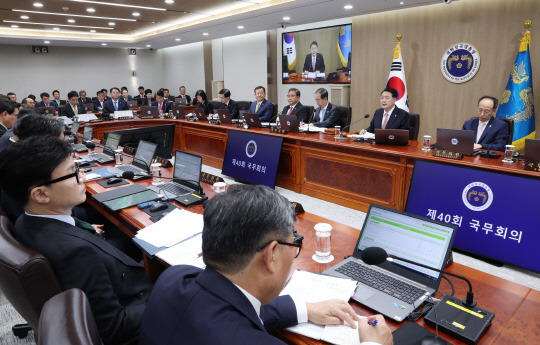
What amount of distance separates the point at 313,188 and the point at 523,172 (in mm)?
2082

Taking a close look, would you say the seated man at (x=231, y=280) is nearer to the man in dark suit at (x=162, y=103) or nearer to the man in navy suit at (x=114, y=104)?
the man in dark suit at (x=162, y=103)

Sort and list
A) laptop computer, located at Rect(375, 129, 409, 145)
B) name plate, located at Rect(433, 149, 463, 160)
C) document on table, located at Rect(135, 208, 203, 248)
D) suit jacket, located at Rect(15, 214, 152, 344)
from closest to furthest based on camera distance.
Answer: suit jacket, located at Rect(15, 214, 152, 344)
document on table, located at Rect(135, 208, 203, 248)
name plate, located at Rect(433, 149, 463, 160)
laptop computer, located at Rect(375, 129, 409, 145)

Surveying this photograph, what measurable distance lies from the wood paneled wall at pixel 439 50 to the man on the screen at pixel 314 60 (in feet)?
2.81

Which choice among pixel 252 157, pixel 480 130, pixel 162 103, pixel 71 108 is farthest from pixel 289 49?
pixel 480 130

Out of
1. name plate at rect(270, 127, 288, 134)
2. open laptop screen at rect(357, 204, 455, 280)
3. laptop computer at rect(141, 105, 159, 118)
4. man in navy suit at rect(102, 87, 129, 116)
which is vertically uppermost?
man in navy suit at rect(102, 87, 129, 116)

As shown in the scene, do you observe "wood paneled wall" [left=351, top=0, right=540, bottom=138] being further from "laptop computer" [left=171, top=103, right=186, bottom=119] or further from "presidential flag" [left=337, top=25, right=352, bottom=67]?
"laptop computer" [left=171, top=103, right=186, bottom=119]

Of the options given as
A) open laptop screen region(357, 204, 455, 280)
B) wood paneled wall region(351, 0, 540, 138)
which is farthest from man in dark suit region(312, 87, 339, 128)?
open laptop screen region(357, 204, 455, 280)

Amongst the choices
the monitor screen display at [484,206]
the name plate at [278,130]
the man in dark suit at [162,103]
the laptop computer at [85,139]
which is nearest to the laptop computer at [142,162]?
the laptop computer at [85,139]

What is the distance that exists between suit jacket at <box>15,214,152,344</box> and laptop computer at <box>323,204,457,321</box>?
0.77 metres

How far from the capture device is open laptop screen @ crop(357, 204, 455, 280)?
1.22 m

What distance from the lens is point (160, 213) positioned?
1.97 metres

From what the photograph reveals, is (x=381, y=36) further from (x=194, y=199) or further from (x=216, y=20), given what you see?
(x=194, y=199)

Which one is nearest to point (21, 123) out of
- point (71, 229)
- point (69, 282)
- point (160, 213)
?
point (160, 213)

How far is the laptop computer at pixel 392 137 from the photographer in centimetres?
332
